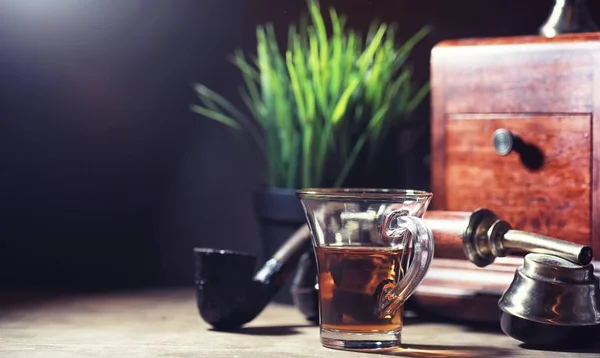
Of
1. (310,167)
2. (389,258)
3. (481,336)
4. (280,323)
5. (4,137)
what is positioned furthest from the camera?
(4,137)

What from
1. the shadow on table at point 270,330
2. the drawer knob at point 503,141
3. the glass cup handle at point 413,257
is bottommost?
the shadow on table at point 270,330

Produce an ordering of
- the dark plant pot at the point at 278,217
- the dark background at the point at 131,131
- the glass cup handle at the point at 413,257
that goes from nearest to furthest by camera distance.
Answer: the glass cup handle at the point at 413,257 → the dark plant pot at the point at 278,217 → the dark background at the point at 131,131

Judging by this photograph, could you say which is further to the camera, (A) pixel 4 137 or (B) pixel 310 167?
(A) pixel 4 137

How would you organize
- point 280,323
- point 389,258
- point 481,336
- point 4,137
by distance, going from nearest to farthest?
1. point 389,258
2. point 481,336
3. point 280,323
4. point 4,137

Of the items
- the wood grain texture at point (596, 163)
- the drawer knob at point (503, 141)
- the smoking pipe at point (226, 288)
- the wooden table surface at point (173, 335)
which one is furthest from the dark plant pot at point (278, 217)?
the wood grain texture at point (596, 163)

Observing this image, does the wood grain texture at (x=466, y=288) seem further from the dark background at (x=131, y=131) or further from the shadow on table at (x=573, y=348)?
the dark background at (x=131, y=131)

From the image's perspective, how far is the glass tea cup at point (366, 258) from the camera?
940 mm

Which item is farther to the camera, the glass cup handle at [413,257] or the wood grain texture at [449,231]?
the wood grain texture at [449,231]

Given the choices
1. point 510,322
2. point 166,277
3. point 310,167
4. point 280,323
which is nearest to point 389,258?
point 510,322

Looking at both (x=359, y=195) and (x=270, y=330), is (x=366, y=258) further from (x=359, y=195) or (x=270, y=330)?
(x=270, y=330)

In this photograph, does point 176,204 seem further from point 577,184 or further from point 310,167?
point 577,184

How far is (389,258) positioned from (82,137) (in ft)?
2.55

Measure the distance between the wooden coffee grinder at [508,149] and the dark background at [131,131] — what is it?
0.29m

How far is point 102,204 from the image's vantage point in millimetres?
1584
